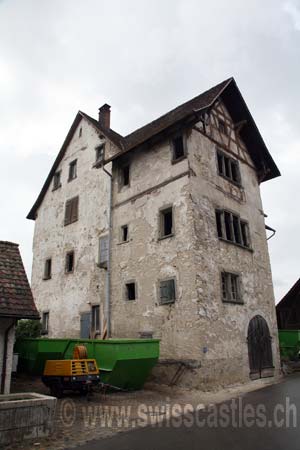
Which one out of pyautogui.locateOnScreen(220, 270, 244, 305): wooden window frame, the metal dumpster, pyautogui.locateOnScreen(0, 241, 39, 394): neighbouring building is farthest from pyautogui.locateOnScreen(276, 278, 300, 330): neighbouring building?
pyautogui.locateOnScreen(0, 241, 39, 394): neighbouring building

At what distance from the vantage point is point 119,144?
762 inches

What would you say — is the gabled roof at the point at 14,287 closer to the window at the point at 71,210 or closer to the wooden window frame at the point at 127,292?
the wooden window frame at the point at 127,292

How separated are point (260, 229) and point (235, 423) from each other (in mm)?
12357

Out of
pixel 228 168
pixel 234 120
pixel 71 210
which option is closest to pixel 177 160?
pixel 228 168

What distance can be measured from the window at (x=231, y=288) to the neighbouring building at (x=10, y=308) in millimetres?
8108

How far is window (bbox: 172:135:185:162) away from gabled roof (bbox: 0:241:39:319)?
8369mm

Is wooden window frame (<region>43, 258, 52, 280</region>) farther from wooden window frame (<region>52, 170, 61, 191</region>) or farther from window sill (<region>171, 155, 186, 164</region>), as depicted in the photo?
window sill (<region>171, 155, 186, 164</region>)

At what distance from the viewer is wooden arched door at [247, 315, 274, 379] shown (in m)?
14.9

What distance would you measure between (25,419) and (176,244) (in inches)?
346

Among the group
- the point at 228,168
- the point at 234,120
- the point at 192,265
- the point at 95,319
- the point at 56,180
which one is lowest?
the point at 95,319

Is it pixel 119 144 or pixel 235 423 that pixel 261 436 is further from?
pixel 119 144

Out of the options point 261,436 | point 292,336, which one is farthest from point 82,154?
point 261,436

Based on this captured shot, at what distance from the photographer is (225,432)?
6.95 m

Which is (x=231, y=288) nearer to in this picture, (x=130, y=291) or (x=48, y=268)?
(x=130, y=291)
